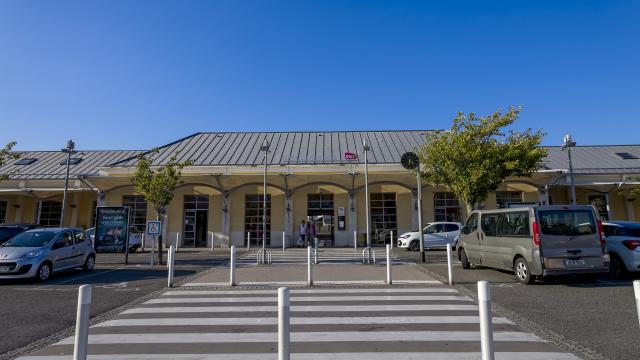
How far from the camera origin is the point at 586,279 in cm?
1062

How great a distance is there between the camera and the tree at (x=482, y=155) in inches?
564

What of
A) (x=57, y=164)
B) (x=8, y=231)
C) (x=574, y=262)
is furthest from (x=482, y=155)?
(x=57, y=164)

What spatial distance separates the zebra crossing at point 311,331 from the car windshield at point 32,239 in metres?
5.81

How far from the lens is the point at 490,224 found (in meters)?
11.5

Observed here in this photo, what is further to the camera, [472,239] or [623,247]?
[472,239]

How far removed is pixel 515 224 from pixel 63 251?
13.2 meters

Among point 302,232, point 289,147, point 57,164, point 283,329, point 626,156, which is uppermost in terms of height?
point 289,147

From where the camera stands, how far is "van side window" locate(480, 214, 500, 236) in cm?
1118

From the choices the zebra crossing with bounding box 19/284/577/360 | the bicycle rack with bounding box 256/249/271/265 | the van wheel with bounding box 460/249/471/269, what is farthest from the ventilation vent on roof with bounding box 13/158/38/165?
the van wheel with bounding box 460/249/471/269

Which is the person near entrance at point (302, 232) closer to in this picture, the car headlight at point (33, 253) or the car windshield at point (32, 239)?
the car windshield at point (32, 239)

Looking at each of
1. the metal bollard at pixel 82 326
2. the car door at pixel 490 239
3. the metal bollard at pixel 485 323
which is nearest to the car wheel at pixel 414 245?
the car door at pixel 490 239

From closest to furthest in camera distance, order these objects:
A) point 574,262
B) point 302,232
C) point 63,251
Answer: point 574,262
point 63,251
point 302,232

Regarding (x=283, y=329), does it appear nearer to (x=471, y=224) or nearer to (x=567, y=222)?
(x=567, y=222)

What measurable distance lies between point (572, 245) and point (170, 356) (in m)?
9.05
